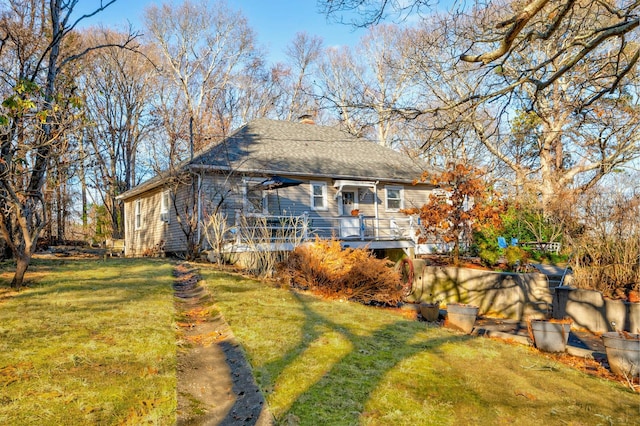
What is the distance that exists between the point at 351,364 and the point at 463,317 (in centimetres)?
329

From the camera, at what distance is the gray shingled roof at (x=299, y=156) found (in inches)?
661

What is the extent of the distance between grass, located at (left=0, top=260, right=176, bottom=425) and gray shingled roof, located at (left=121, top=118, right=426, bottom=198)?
8.71m

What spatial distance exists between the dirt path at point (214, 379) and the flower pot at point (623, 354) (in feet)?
13.7

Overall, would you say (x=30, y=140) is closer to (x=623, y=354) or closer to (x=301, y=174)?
(x=623, y=354)

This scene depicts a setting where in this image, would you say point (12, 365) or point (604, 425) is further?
point (12, 365)

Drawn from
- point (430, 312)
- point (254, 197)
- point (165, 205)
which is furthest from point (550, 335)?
point (165, 205)

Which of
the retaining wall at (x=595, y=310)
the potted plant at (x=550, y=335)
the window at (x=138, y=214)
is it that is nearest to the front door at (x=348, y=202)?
the window at (x=138, y=214)

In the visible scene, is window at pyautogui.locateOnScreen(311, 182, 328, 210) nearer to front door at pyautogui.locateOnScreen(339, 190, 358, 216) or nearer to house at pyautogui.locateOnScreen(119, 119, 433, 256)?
house at pyautogui.locateOnScreen(119, 119, 433, 256)

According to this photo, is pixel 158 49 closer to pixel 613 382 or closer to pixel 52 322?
pixel 52 322

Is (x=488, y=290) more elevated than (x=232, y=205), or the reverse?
(x=232, y=205)

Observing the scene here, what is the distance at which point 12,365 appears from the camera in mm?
3941

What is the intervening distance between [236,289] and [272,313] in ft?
7.10

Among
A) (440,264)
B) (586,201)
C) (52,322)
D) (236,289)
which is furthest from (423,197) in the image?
(52,322)

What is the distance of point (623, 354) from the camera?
4.93 meters
